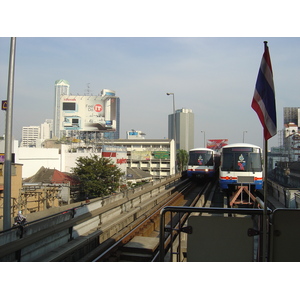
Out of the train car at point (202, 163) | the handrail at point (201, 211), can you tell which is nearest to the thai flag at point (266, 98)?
the handrail at point (201, 211)

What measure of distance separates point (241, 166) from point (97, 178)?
74.9ft

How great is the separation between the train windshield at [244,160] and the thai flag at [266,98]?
12.7 metres

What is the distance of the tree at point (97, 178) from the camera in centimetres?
3516

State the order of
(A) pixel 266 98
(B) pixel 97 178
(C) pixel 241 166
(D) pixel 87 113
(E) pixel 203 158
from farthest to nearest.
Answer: (D) pixel 87 113 < (B) pixel 97 178 < (E) pixel 203 158 < (C) pixel 241 166 < (A) pixel 266 98

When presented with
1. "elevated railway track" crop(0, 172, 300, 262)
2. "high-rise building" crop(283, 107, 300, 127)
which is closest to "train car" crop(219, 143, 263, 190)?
"elevated railway track" crop(0, 172, 300, 262)

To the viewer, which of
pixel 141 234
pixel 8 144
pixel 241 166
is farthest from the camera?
pixel 241 166

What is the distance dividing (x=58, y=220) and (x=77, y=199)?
30.3 metres

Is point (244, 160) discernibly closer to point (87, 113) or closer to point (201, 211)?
point (201, 211)

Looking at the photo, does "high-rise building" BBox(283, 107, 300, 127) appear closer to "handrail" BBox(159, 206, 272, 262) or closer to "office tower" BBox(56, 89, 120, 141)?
"office tower" BBox(56, 89, 120, 141)

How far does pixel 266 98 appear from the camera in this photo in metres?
3.59

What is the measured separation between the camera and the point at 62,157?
49.1 metres

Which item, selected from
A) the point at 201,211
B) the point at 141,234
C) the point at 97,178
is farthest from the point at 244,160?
the point at 97,178

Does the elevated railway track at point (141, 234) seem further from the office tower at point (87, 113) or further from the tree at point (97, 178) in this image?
the office tower at point (87, 113)

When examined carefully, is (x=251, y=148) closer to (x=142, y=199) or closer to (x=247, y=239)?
(x=142, y=199)
